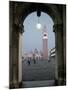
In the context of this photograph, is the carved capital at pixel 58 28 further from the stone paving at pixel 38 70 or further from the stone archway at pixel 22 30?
the stone paving at pixel 38 70

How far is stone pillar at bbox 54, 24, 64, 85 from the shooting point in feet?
8.14

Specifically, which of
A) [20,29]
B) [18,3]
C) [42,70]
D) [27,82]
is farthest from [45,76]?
[18,3]

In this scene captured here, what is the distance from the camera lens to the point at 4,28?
2.38 metres

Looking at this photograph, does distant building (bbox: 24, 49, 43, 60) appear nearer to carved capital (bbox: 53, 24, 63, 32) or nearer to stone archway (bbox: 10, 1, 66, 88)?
stone archway (bbox: 10, 1, 66, 88)

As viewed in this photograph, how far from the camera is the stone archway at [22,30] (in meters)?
2.37

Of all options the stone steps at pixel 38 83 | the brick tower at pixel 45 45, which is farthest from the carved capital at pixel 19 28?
the stone steps at pixel 38 83

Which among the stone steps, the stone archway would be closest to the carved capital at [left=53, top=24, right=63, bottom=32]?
the stone archway

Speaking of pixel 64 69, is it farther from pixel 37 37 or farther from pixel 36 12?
pixel 36 12

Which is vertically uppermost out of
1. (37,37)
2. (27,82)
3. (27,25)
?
(27,25)

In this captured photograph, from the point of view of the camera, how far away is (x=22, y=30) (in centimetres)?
240

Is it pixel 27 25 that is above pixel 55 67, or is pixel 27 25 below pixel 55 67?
above

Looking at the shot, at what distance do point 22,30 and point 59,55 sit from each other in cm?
57

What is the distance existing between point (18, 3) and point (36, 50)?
24.4 inches

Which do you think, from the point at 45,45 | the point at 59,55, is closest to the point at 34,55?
the point at 45,45
